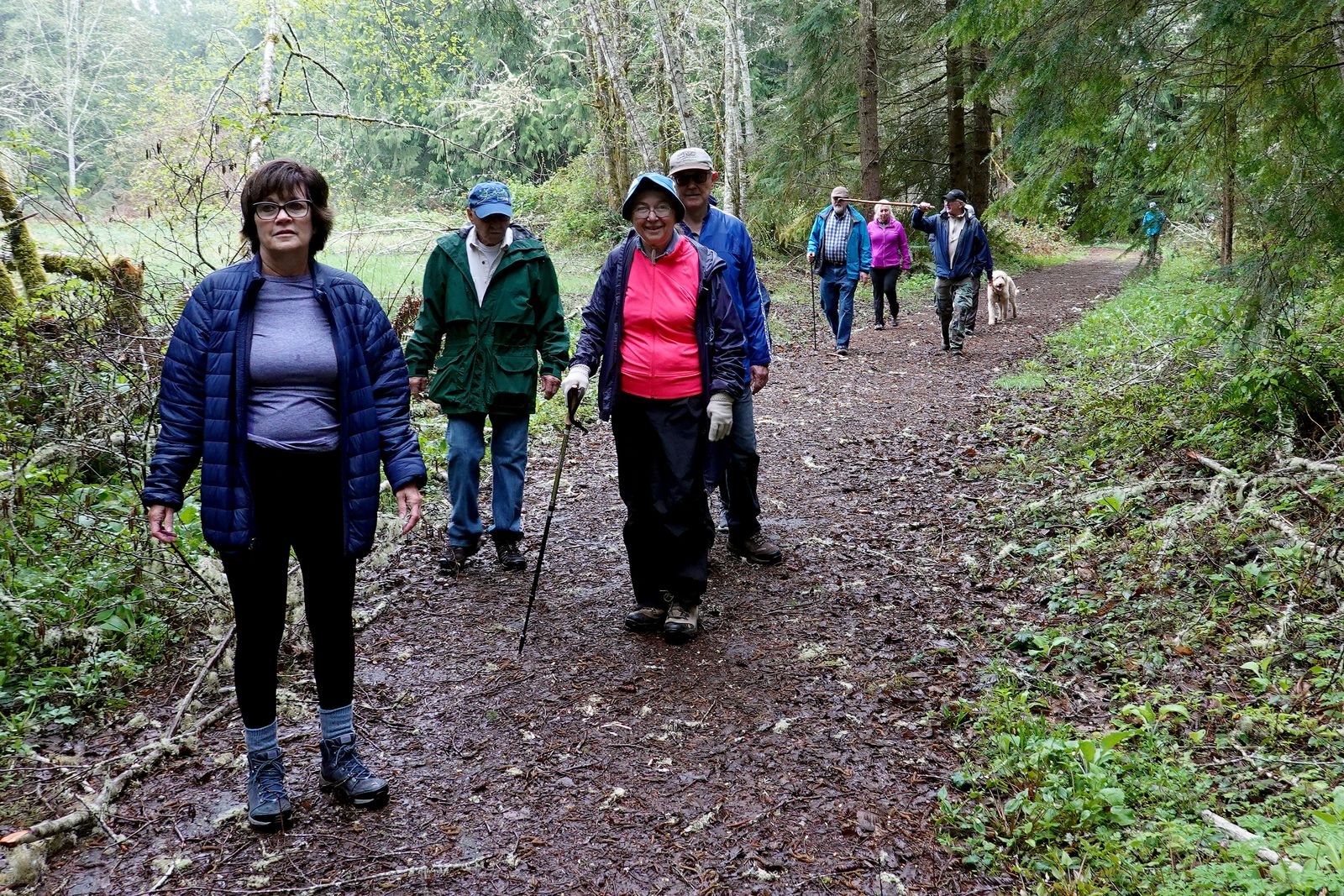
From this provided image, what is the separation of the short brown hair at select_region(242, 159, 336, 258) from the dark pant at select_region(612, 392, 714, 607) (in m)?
1.80

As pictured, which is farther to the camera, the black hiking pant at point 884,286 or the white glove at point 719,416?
the black hiking pant at point 884,286

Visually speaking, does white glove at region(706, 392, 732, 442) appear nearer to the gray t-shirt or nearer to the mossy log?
the gray t-shirt

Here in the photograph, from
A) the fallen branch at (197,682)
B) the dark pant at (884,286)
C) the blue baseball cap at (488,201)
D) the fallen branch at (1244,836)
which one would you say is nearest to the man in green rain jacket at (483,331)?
the blue baseball cap at (488,201)

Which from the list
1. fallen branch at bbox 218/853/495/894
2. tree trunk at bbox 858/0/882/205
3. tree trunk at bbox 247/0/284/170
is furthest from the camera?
tree trunk at bbox 858/0/882/205

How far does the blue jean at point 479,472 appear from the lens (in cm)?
541

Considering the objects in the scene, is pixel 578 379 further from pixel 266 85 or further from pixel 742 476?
pixel 266 85

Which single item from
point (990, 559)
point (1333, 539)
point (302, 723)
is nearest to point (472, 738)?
point (302, 723)

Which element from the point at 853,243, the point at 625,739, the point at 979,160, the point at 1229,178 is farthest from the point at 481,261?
the point at 979,160

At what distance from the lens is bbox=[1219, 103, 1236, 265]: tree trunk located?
5.74m

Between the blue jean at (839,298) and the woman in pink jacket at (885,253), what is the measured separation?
1697 mm

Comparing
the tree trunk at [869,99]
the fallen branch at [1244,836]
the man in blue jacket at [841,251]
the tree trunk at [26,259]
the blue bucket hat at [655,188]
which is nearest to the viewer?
the fallen branch at [1244,836]

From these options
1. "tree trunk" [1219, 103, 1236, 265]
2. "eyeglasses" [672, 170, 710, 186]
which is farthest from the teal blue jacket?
"eyeglasses" [672, 170, 710, 186]

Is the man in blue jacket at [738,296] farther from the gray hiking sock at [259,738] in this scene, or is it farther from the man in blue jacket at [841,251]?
the man in blue jacket at [841,251]

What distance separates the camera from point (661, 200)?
4.30m
